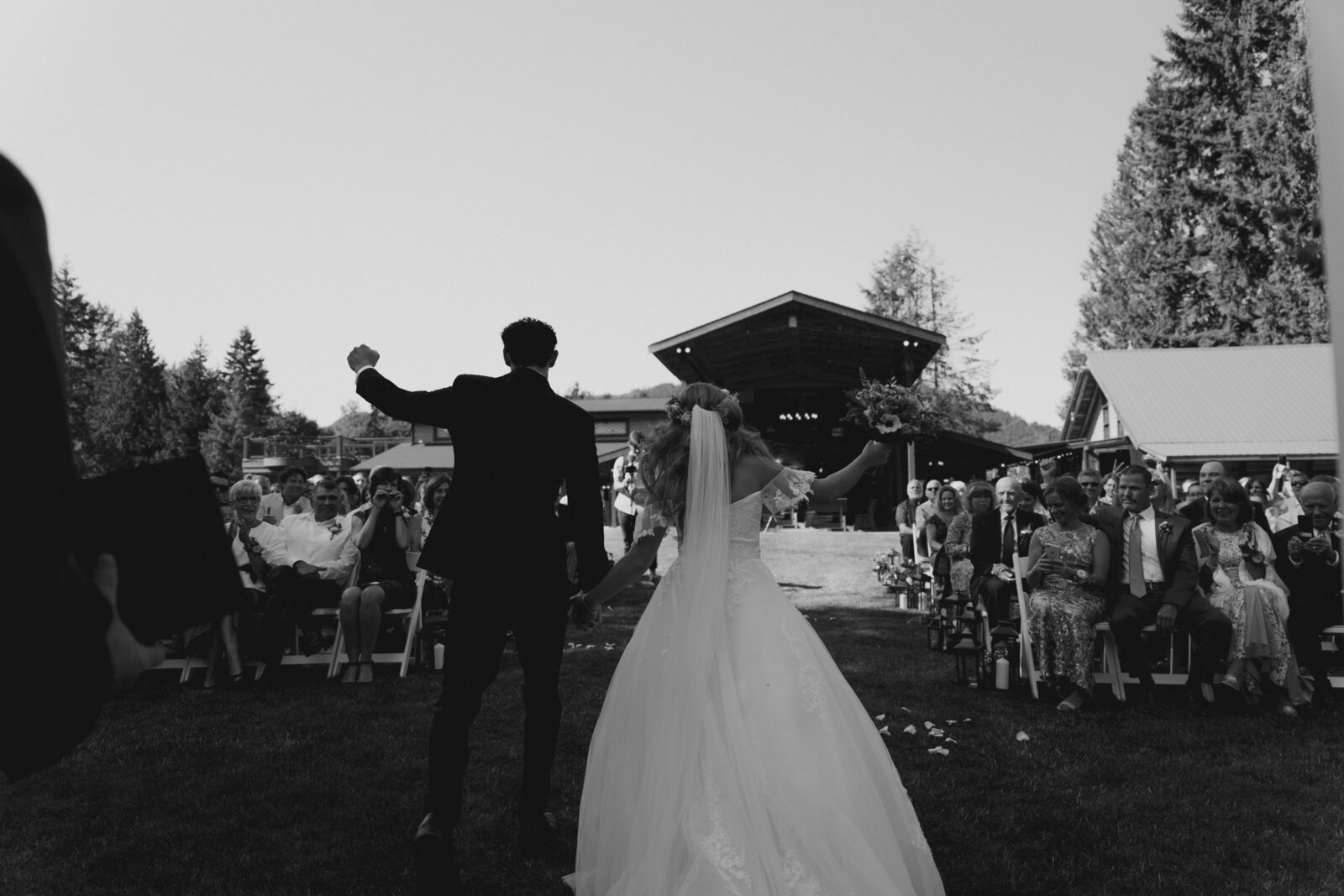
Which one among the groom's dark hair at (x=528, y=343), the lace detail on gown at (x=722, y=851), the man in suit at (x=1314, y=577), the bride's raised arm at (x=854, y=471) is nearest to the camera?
the lace detail on gown at (x=722, y=851)

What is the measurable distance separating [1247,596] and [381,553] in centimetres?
681

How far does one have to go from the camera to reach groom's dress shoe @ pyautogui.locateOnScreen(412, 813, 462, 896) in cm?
353

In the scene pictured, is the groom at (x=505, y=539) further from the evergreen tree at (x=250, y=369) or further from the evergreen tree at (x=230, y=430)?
the evergreen tree at (x=250, y=369)

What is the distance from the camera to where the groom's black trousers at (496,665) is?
3.76m

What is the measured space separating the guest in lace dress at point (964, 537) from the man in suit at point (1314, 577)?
94.3 inches

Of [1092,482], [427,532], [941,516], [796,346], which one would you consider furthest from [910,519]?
[796,346]

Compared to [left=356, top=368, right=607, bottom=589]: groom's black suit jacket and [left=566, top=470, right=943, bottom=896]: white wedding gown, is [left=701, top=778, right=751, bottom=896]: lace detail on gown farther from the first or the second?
[left=356, top=368, right=607, bottom=589]: groom's black suit jacket

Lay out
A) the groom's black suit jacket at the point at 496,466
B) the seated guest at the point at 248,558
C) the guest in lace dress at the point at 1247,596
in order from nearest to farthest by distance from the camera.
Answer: the groom's black suit jacket at the point at 496,466 → the guest in lace dress at the point at 1247,596 → the seated guest at the point at 248,558

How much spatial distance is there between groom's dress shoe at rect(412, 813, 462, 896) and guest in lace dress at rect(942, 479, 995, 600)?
6.10 metres

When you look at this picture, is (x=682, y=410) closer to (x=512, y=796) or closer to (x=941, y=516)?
(x=512, y=796)

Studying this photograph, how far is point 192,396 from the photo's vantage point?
3022 inches

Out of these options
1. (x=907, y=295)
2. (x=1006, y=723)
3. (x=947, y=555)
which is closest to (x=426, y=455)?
(x=907, y=295)

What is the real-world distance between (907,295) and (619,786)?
4679 centimetres

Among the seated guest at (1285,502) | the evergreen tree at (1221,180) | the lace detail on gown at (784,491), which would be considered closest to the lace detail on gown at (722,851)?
the lace detail on gown at (784,491)
